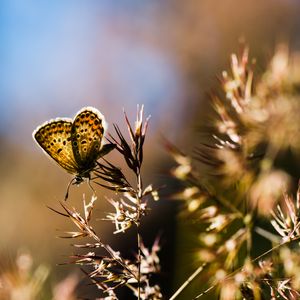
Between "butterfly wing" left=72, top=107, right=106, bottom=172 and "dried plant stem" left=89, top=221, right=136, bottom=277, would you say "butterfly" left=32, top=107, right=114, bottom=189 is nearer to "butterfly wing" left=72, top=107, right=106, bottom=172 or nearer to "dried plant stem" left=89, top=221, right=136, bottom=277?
"butterfly wing" left=72, top=107, right=106, bottom=172

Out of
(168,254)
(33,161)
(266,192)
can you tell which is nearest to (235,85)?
(266,192)

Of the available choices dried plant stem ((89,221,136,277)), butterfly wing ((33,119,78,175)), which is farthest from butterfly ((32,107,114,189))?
dried plant stem ((89,221,136,277))

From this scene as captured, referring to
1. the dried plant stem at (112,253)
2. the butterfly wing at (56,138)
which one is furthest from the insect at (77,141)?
the dried plant stem at (112,253)

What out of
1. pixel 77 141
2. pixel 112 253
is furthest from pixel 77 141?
pixel 112 253

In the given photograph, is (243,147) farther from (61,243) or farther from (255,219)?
(61,243)

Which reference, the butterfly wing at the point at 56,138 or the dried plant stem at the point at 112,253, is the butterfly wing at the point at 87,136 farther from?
the dried plant stem at the point at 112,253

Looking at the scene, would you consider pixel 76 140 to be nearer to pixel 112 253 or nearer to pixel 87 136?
pixel 87 136

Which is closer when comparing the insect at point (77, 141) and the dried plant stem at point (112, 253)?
the dried plant stem at point (112, 253)
